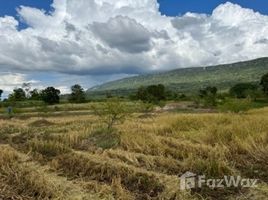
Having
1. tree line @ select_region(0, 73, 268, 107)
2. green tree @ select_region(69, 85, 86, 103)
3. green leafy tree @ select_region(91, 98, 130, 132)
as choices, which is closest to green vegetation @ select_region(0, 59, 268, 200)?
green leafy tree @ select_region(91, 98, 130, 132)

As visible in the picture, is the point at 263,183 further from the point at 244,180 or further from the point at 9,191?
the point at 9,191

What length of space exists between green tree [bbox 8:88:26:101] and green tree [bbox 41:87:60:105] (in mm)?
7561

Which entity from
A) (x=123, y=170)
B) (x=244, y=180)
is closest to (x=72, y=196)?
(x=123, y=170)

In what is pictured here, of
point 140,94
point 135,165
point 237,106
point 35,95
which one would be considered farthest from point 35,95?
point 135,165

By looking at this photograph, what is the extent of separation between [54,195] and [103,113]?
17282 mm

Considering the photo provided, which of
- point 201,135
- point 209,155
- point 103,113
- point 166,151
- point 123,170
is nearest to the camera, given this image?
point 123,170

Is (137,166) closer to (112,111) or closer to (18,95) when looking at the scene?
(112,111)

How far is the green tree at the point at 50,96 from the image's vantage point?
11719 cm

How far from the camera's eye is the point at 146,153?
1415cm

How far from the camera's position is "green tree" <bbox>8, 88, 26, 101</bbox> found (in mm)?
114475

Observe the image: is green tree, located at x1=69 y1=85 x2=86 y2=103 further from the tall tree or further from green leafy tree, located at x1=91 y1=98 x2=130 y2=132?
green leafy tree, located at x1=91 y1=98 x2=130 y2=132

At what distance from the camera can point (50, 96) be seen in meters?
118

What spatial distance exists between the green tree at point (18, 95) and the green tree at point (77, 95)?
48.9 ft

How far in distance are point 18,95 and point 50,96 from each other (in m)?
13.6
